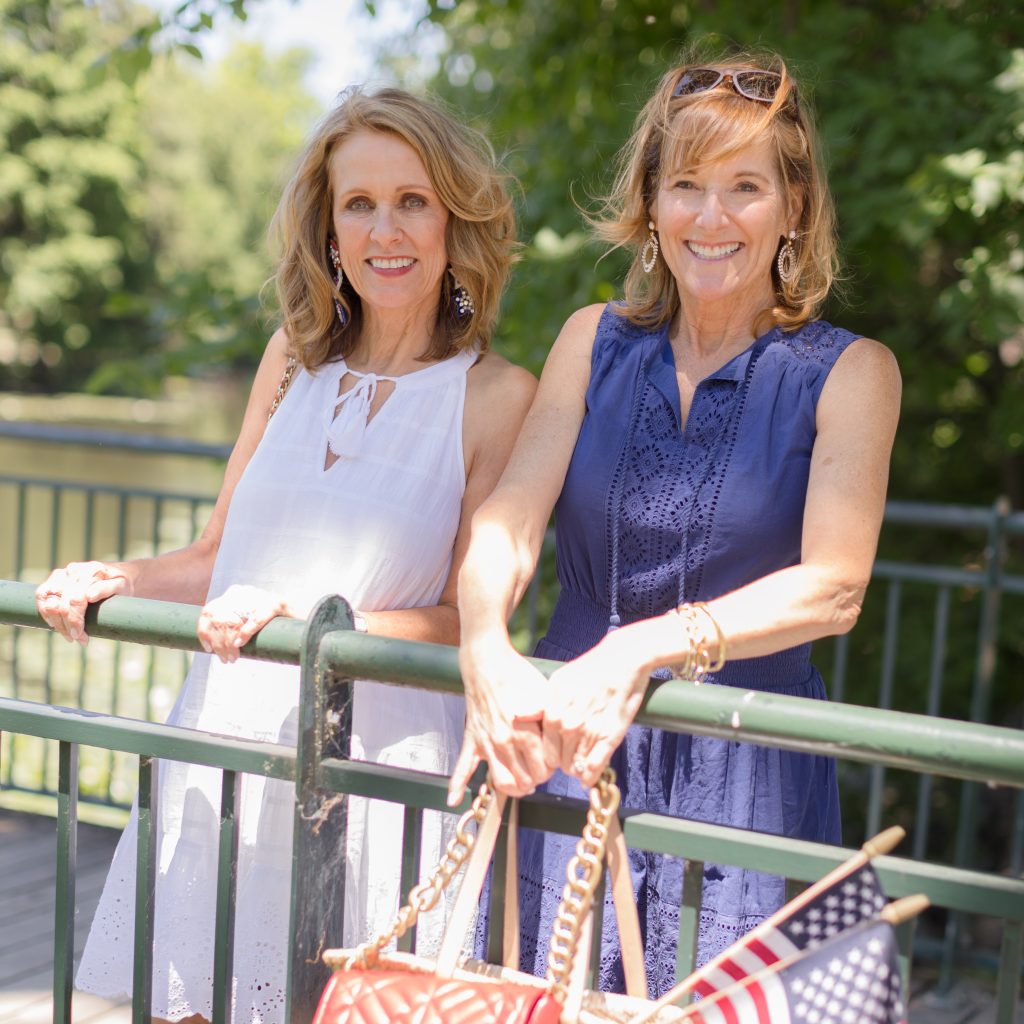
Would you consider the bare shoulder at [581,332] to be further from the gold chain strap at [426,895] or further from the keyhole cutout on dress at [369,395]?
the gold chain strap at [426,895]

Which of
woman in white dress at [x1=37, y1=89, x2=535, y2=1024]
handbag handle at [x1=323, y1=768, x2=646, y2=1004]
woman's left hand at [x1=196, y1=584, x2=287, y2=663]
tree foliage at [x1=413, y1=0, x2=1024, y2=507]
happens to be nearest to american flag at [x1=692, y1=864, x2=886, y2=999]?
handbag handle at [x1=323, y1=768, x2=646, y2=1004]

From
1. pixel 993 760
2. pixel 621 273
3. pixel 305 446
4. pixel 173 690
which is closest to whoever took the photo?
pixel 993 760

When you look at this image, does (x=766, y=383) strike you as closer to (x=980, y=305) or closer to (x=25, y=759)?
(x=980, y=305)

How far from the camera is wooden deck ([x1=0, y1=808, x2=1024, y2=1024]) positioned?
12.1 ft

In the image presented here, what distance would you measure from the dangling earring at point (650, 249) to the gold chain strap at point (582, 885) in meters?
1.03

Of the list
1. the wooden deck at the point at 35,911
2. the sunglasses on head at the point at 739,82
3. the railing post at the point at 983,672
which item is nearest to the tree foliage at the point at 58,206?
the wooden deck at the point at 35,911

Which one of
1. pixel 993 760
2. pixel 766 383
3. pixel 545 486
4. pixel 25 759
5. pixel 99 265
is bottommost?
pixel 25 759

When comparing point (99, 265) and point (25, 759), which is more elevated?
point (99, 265)

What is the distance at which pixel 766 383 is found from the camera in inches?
81.6

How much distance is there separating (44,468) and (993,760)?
18.4 metres

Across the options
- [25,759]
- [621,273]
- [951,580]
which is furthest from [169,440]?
[951,580]

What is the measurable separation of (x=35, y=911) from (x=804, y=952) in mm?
3593

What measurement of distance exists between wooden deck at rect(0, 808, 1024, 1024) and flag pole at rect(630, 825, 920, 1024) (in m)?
2.67

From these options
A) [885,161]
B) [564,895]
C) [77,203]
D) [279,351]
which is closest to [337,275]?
[279,351]
